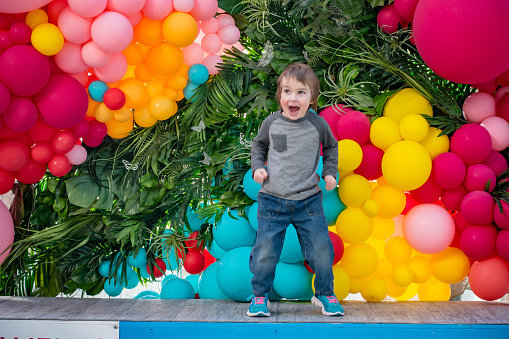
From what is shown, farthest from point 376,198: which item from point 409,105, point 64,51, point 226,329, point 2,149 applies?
point 2,149

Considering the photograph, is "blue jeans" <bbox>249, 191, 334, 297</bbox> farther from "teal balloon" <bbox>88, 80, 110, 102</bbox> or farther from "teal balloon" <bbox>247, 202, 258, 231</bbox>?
"teal balloon" <bbox>88, 80, 110, 102</bbox>

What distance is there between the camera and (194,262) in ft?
10.7

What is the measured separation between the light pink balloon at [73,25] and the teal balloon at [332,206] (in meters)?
1.43

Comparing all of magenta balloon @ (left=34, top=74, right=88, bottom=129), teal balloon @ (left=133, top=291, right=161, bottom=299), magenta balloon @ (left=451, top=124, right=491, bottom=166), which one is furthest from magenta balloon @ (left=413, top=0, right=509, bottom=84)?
teal balloon @ (left=133, top=291, right=161, bottom=299)

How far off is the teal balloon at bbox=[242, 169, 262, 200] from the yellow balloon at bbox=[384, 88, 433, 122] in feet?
2.59

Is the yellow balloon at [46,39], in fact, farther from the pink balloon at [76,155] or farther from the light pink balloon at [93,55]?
the pink balloon at [76,155]

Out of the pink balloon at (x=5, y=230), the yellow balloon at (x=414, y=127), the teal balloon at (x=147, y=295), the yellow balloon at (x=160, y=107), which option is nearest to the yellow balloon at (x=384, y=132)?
the yellow balloon at (x=414, y=127)

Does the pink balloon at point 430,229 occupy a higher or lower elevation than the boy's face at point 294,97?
lower

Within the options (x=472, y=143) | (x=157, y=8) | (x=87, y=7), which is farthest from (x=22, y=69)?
(x=472, y=143)

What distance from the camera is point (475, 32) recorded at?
2.41 meters

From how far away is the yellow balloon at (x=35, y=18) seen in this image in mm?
2660

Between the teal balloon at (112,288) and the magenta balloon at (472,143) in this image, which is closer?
the magenta balloon at (472,143)

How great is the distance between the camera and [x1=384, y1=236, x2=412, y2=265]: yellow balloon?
9.28 ft

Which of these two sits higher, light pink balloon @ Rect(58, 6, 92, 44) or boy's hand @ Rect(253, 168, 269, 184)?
light pink balloon @ Rect(58, 6, 92, 44)
